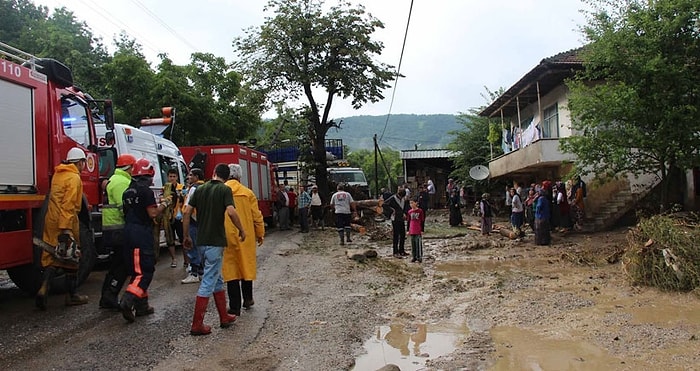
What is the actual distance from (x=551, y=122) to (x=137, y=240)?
1771cm

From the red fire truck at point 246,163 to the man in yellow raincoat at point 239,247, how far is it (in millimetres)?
9313

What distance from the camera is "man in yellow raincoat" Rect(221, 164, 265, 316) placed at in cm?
618

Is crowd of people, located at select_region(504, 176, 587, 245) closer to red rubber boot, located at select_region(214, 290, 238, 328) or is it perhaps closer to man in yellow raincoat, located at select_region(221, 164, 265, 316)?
man in yellow raincoat, located at select_region(221, 164, 265, 316)

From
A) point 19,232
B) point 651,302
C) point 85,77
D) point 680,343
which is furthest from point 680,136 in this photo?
point 85,77

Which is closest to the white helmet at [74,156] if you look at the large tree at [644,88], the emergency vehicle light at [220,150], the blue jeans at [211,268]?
the blue jeans at [211,268]

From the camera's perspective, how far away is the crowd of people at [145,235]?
18.9 feet

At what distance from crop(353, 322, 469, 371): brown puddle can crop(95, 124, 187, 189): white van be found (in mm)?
5402

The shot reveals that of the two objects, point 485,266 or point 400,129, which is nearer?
point 485,266

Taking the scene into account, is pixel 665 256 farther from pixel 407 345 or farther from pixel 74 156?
pixel 74 156

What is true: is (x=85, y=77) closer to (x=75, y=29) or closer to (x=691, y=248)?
(x=75, y=29)

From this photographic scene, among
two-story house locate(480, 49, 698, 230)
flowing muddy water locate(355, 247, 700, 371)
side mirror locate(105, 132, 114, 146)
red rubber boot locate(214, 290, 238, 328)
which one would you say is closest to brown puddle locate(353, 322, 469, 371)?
flowing muddy water locate(355, 247, 700, 371)

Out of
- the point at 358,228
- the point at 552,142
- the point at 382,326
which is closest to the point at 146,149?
the point at 382,326

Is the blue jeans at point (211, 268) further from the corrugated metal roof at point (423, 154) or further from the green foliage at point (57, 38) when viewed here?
the corrugated metal roof at point (423, 154)

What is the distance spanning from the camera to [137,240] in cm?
604
